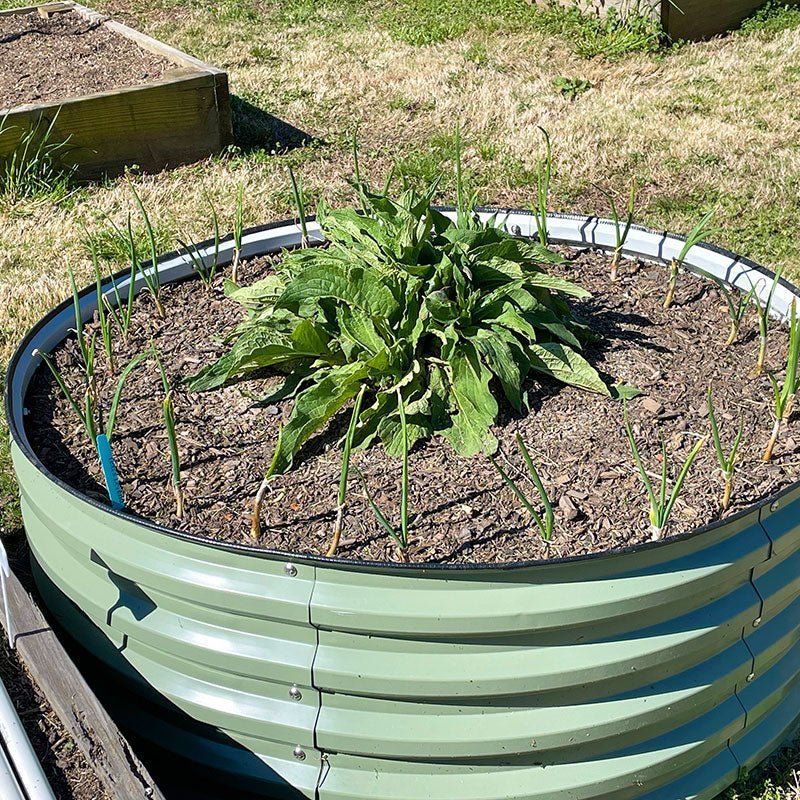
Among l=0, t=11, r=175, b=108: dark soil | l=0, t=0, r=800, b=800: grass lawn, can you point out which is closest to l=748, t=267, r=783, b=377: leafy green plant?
l=0, t=0, r=800, b=800: grass lawn

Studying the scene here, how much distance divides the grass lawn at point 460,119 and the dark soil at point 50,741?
121 centimetres

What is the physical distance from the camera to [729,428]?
2.43 m

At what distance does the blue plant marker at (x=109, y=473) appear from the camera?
2141 mm

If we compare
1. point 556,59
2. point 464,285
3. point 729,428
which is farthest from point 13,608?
point 556,59

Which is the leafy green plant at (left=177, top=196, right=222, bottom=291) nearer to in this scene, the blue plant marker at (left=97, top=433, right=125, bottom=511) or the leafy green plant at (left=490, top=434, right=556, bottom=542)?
the blue plant marker at (left=97, top=433, right=125, bottom=511)

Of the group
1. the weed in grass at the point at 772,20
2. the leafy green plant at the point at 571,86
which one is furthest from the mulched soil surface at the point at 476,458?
the weed in grass at the point at 772,20

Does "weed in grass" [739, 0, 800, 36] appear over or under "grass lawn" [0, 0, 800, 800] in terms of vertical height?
over

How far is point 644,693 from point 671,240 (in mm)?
1521

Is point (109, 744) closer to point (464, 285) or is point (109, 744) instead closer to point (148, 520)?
point (148, 520)

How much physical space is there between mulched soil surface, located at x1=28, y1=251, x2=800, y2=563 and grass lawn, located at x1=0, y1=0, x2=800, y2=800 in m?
1.03

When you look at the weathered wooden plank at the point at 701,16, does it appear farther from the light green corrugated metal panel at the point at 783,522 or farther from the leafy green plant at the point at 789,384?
the light green corrugated metal panel at the point at 783,522

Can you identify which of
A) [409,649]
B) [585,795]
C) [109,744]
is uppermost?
[409,649]

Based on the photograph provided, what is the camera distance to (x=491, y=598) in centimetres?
188

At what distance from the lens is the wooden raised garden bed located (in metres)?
5.07
